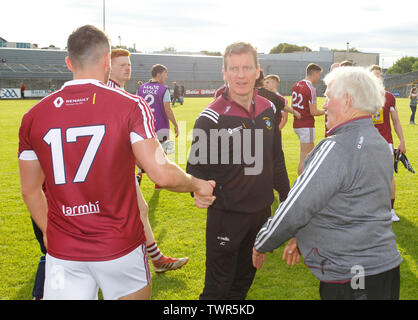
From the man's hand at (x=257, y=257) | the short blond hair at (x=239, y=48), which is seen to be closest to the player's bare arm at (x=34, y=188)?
the man's hand at (x=257, y=257)

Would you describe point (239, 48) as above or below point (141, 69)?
below

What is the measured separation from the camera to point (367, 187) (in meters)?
2.06

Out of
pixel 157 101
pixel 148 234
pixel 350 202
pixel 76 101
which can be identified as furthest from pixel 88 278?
pixel 157 101

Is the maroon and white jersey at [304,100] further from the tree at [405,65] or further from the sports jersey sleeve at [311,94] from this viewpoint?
the tree at [405,65]

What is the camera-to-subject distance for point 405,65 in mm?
119688

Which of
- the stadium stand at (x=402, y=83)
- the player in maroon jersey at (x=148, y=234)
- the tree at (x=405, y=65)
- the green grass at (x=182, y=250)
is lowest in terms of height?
the green grass at (x=182, y=250)

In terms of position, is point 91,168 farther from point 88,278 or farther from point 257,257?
point 257,257

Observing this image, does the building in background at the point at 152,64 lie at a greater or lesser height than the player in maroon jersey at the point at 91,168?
greater

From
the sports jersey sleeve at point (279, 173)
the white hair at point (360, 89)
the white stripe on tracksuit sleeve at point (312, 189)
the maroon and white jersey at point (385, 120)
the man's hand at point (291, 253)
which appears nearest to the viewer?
the white stripe on tracksuit sleeve at point (312, 189)

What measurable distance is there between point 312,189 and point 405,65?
136204mm

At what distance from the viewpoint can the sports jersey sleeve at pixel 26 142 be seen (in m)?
2.27

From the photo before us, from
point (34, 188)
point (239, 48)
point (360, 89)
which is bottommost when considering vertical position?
point (34, 188)

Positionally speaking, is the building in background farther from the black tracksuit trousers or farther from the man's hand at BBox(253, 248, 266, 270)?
the man's hand at BBox(253, 248, 266, 270)
